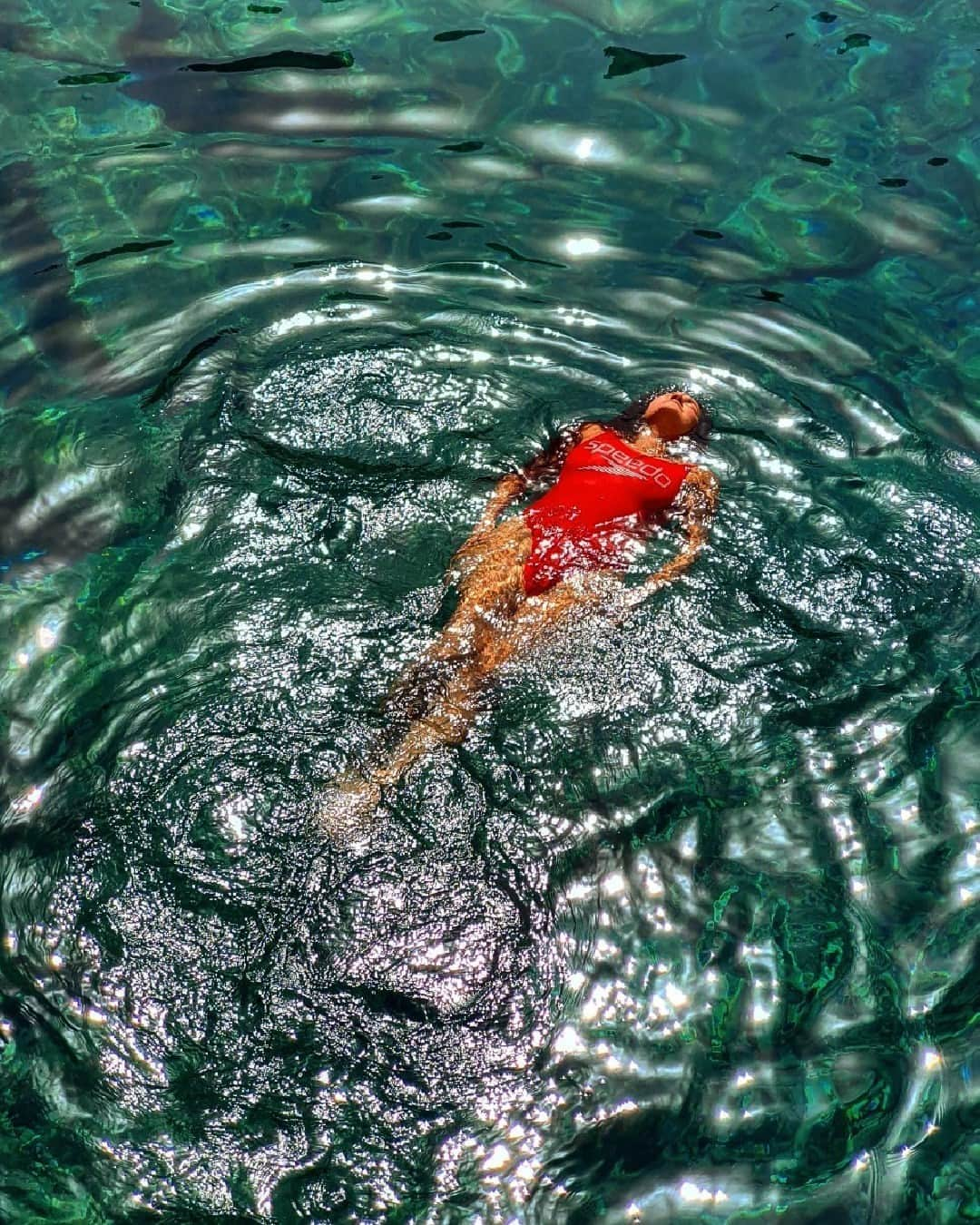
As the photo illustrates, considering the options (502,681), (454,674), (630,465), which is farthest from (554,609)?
(630,465)

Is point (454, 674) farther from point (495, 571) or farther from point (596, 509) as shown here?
point (596, 509)

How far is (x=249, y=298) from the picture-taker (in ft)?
22.3

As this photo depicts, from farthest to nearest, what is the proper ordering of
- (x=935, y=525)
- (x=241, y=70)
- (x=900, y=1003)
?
1. (x=241, y=70)
2. (x=935, y=525)
3. (x=900, y=1003)

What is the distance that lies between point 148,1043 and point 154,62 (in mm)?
7633

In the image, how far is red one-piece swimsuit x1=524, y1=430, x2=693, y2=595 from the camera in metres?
5.10

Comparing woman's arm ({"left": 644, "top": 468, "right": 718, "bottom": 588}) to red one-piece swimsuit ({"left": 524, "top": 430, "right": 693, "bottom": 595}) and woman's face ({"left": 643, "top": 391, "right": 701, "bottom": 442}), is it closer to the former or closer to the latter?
red one-piece swimsuit ({"left": 524, "top": 430, "right": 693, "bottom": 595})

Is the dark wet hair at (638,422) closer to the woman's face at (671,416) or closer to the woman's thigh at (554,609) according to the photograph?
the woman's face at (671,416)

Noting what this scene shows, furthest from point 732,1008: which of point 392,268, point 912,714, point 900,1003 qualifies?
point 392,268

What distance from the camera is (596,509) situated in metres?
5.28

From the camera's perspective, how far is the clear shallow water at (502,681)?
3.59 metres

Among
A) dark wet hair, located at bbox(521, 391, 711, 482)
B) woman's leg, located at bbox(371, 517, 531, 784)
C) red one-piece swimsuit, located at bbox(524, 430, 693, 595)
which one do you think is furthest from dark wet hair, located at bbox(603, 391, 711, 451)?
woman's leg, located at bbox(371, 517, 531, 784)

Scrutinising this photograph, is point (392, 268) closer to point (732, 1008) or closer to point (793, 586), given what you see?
point (793, 586)

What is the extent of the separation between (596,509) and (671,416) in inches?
34.5

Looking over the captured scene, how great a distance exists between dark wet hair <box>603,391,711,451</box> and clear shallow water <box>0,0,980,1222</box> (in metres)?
0.12
